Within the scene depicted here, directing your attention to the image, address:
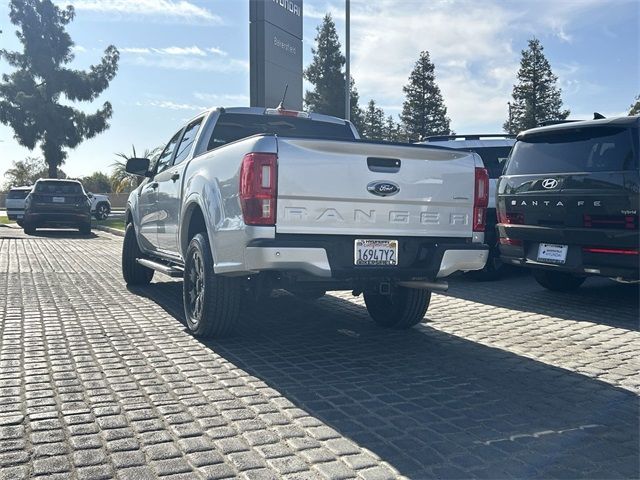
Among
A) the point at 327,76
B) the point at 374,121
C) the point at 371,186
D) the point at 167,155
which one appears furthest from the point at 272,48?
the point at 374,121

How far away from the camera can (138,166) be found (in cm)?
791

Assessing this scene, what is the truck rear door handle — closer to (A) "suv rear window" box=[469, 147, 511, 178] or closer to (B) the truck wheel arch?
(B) the truck wheel arch

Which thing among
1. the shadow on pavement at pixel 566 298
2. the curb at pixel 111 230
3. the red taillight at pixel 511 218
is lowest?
the curb at pixel 111 230

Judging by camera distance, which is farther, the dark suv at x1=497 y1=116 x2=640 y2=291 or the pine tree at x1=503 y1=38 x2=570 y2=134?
the pine tree at x1=503 y1=38 x2=570 y2=134

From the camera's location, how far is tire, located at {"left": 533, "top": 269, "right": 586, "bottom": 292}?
845cm

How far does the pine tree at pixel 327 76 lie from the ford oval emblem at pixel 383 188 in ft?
160

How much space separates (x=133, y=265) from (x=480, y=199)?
5061 mm

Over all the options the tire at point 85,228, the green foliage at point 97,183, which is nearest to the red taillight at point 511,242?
the tire at point 85,228

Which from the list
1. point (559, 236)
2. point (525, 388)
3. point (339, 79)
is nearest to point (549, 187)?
point (559, 236)

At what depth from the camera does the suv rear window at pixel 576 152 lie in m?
6.57

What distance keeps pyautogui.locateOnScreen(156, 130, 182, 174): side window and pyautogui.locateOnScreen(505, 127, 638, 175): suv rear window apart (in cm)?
408

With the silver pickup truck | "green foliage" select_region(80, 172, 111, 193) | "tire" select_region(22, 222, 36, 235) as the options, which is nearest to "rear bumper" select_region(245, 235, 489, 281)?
the silver pickup truck

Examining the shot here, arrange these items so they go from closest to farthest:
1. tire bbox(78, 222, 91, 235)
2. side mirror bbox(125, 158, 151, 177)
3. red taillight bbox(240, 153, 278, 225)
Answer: red taillight bbox(240, 153, 278, 225), side mirror bbox(125, 158, 151, 177), tire bbox(78, 222, 91, 235)

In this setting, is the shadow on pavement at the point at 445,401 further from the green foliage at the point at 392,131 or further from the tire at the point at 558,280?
the green foliage at the point at 392,131
